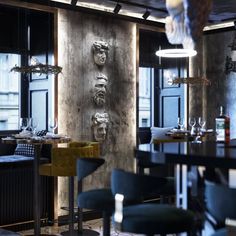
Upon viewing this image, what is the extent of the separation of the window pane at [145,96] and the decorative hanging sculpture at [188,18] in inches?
176

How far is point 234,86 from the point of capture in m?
8.16

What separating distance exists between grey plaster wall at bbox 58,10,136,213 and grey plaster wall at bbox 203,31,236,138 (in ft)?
6.11

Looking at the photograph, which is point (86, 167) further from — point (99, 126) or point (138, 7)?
point (138, 7)

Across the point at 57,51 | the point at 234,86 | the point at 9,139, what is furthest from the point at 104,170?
the point at 234,86

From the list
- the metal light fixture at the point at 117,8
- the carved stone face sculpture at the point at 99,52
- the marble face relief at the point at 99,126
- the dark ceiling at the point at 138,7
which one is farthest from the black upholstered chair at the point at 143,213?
the metal light fixture at the point at 117,8

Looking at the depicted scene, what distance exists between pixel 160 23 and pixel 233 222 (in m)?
5.86

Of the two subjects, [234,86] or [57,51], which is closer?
→ [57,51]

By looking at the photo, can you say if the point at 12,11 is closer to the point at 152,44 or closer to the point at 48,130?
the point at 48,130

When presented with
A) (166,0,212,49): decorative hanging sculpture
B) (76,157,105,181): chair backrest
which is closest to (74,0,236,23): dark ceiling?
(166,0,212,49): decorative hanging sculpture

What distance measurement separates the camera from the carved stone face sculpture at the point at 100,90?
21.8 ft

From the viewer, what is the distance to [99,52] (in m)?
6.67

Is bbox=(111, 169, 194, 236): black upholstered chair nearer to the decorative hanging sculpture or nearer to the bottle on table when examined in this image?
the bottle on table

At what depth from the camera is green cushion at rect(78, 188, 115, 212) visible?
2.90m

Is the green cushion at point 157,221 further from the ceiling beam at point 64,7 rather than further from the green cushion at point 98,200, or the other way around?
the ceiling beam at point 64,7
